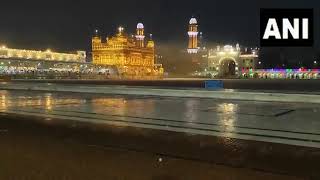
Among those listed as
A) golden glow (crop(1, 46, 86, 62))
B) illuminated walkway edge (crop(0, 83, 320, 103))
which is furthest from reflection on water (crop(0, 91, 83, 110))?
golden glow (crop(1, 46, 86, 62))

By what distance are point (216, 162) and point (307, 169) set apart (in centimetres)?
175

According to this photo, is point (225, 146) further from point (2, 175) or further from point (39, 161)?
point (2, 175)

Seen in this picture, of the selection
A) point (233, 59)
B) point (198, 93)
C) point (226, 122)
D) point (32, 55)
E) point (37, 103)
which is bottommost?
point (226, 122)

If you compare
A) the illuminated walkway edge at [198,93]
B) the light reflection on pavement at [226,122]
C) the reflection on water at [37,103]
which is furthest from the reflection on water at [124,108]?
the illuminated walkway edge at [198,93]

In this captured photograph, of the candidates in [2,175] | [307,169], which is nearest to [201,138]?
[307,169]

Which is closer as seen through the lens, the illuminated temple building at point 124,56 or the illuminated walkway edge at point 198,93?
the illuminated walkway edge at point 198,93

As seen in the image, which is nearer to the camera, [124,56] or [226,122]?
[226,122]

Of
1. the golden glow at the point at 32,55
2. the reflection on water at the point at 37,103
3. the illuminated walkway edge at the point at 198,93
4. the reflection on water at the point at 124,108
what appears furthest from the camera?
the golden glow at the point at 32,55

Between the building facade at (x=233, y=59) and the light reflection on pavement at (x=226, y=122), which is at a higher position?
the building facade at (x=233, y=59)

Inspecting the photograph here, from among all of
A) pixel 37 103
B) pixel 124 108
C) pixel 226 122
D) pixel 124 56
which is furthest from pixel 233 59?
pixel 226 122

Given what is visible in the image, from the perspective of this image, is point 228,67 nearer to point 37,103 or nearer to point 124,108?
point 37,103

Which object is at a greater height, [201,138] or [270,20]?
[270,20]

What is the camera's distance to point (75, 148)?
9.62 m

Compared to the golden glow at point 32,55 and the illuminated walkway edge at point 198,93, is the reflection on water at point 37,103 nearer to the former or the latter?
the illuminated walkway edge at point 198,93
